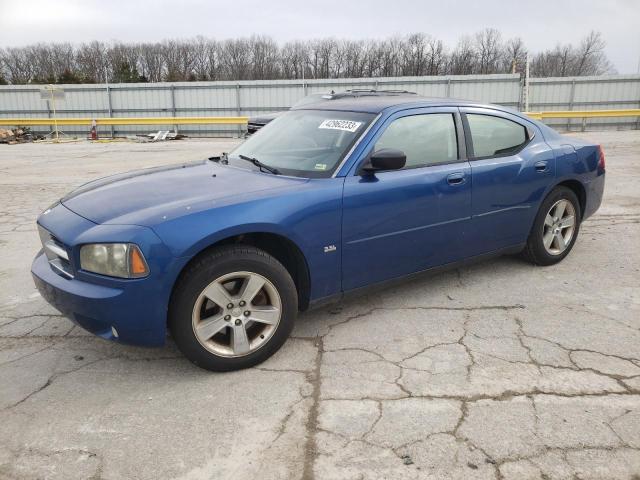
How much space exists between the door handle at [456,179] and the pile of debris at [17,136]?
78.8ft

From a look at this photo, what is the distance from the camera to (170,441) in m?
2.45

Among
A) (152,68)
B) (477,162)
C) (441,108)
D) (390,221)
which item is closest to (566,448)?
(390,221)

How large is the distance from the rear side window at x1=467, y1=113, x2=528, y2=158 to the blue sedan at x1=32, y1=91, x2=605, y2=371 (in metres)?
0.01

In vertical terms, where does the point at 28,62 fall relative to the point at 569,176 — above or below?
above

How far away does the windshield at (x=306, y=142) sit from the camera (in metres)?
3.53

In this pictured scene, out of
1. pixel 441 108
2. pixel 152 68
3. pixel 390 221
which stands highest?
pixel 152 68

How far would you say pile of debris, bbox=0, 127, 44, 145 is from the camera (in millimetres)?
23109

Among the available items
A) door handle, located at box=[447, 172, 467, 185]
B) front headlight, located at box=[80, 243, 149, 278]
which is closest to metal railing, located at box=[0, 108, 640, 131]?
door handle, located at box=[447, 172, 467, 185]

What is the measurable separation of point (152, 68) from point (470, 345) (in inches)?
3279

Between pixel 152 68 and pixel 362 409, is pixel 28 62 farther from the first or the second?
pixel 362 409

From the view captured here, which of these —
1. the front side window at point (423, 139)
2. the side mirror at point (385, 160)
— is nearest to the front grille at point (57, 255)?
the side mirror at point (385, 160)

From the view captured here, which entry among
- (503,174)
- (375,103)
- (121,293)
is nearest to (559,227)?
(503,174)

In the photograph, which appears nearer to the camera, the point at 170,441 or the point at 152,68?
the point at 170,441

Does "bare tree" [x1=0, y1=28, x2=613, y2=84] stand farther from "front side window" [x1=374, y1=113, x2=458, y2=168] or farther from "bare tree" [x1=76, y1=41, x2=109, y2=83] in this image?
"front side window" [x1=374, y1=113, x2=458, y2=168]
